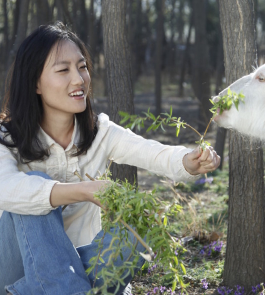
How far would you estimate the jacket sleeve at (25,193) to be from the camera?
2236mm

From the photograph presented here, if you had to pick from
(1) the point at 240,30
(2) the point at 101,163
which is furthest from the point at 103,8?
(2) the point at 101,163

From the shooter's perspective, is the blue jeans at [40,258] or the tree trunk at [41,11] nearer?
the blue jeans at [40,258]

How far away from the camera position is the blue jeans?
2256 mm

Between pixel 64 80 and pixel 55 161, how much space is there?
1.43 feet

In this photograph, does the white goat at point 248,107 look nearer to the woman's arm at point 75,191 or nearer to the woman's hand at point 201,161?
the woman's hand at point 201,161

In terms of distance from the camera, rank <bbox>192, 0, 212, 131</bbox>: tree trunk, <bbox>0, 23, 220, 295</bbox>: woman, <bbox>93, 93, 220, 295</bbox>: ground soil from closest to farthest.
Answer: <bbox>0, 23, 220, 295</bbox>: woman, <bbox>93, 93, 220, 295</bbox>: ground soil, <bbox>192, 0, 212, 131</bbox>: tree trunk

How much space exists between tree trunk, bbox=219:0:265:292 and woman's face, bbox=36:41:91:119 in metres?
0.93

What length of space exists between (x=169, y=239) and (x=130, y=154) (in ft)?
2.38

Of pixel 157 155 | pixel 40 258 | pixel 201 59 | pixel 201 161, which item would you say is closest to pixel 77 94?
pixel 157 155

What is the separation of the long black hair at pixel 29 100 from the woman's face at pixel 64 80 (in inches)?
1.6

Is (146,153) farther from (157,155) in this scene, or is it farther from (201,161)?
(201,161)

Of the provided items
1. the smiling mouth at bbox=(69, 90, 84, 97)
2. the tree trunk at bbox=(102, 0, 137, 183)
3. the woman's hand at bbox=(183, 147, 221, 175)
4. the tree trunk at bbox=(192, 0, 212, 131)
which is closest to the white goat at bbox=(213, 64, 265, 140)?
the woman's hand at bbox=(183, 147, 221, 175)

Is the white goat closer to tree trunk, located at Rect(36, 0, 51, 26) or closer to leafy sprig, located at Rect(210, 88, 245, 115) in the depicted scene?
leafy sprig, located at Rect(210, 88, 245, 115)

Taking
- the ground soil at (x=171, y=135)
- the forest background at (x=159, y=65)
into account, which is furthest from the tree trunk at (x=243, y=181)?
the ground soil at (x=171, y=135)
